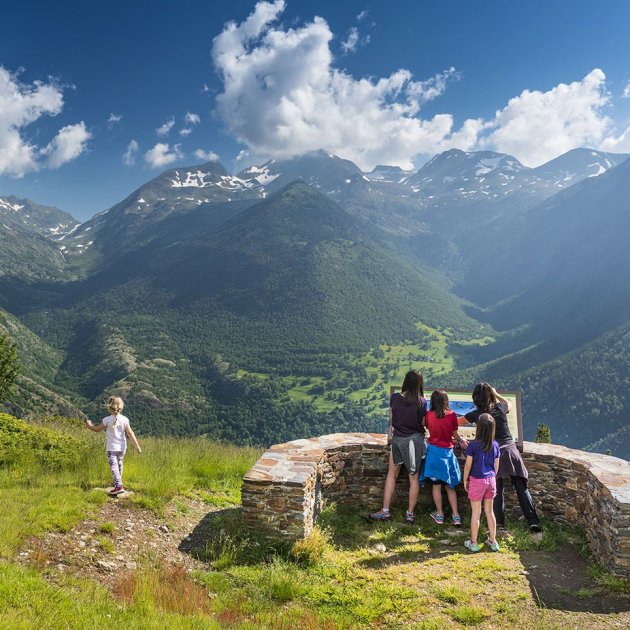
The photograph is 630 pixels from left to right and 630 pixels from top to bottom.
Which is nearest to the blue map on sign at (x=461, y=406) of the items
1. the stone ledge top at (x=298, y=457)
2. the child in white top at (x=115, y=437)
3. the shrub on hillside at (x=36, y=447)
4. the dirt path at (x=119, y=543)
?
the stone ledge top at (x=298, y=457)

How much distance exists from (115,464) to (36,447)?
2273mm

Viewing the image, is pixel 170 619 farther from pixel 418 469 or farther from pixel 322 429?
pixel 322 429

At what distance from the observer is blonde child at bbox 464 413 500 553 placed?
6676mm

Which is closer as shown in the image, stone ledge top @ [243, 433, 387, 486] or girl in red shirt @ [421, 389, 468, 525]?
stone ledge top @ [243, 433, 387, 486]

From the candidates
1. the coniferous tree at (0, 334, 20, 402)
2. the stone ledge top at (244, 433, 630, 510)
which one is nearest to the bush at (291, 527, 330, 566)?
the stone ledge top at (244, 433, 630, 510)

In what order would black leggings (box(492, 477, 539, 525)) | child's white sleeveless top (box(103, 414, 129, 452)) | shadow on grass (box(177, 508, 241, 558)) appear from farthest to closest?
child's white sleeveless top (box(103, 414, 129, 452)) < black leggings (box(492, 477, 539, 525)) < shadow on grass (box(177, 508, 241, 558))

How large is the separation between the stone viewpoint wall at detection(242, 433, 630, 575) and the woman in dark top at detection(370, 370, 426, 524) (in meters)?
0.70

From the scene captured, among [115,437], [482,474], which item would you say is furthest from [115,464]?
[482,474]

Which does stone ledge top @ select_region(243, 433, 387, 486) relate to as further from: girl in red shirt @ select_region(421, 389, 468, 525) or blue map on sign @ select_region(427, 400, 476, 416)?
blue map on sign @ select_region(427, 400, 476, 416)

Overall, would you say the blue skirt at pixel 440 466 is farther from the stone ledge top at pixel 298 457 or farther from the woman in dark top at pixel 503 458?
the stone ledge top at pixel 298 457

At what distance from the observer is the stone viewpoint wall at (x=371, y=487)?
20.7ft

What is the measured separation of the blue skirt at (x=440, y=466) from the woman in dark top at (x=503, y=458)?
70 cm

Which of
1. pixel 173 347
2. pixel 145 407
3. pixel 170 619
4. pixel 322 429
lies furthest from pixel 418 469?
pixel 173 347

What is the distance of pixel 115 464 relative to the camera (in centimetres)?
732
